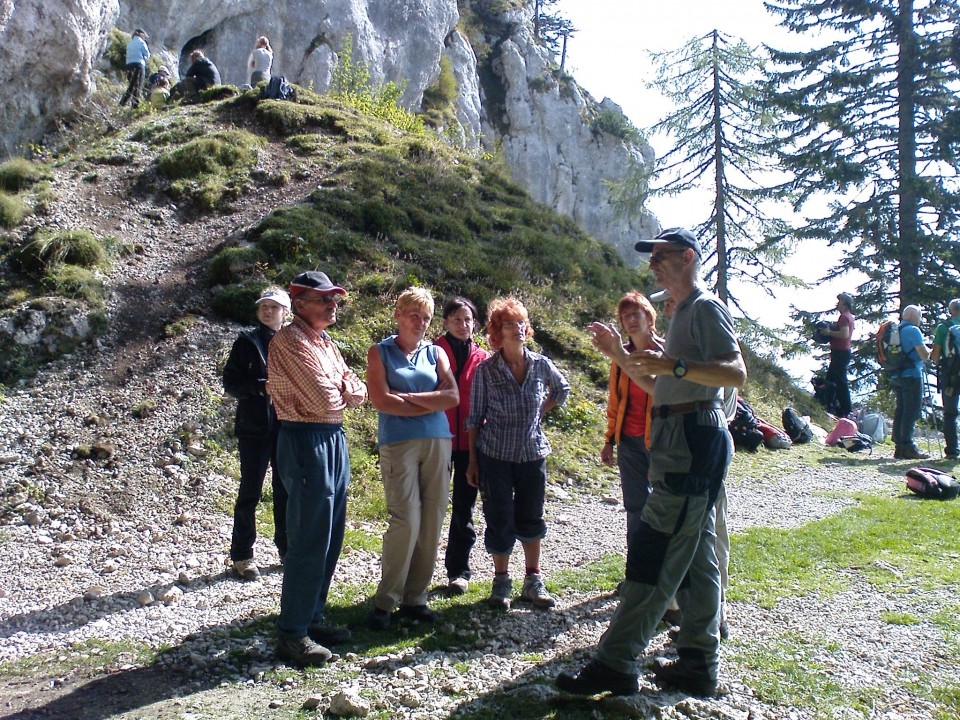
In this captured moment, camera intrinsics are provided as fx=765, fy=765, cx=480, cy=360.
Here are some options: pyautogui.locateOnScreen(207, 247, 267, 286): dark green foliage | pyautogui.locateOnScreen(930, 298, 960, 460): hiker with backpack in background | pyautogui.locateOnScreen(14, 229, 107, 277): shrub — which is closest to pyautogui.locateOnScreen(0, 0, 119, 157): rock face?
pyautogui.locateOnScreen(14, 229, 107, 277): shrub

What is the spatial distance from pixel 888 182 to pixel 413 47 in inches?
711

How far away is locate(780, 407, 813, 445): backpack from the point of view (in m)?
12.9

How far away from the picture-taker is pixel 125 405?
8.84 metres

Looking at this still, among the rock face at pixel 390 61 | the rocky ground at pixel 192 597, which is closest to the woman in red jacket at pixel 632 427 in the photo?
the rocky ground at pixel 192 597

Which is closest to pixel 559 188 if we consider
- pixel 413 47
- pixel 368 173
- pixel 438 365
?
pixel 413 47

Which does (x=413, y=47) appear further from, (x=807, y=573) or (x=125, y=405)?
(x=807, y=573)

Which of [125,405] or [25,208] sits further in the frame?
[25,208]

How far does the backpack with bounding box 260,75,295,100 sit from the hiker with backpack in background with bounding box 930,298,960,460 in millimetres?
15382

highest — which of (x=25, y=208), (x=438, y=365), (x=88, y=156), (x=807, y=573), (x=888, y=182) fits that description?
(x=888, y=182)

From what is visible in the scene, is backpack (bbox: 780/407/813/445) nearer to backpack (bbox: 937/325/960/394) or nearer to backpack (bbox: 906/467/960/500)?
backpack (bbox: 937/325/960/394)

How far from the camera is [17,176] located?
13461 mm

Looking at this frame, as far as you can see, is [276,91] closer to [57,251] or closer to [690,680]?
[57,251]

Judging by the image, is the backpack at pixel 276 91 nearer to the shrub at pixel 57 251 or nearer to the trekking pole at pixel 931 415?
the shrub at pixel 57 251

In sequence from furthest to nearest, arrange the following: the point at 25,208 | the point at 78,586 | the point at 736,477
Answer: the point at 25,208 < the point at 736,477 < the point at 78,586
